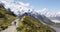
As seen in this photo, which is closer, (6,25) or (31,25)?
(31,25)

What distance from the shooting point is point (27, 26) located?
2683 centimetres

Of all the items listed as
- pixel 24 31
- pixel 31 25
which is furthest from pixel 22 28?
pixel 31 25

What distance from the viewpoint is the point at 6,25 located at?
30.1 metres

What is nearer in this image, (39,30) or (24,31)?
(24,31)

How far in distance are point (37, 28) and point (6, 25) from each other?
558 centimetres

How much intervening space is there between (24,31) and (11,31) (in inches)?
120

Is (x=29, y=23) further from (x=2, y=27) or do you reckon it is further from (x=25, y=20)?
(x=2, y=27)

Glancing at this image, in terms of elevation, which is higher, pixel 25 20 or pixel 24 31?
pixel 25 20

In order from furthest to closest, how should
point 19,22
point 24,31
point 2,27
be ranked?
point 2,27 → point 19,22 → point 24,31

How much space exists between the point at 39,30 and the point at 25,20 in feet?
9.78

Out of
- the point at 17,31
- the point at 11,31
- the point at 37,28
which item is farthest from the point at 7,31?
the point at 37,28

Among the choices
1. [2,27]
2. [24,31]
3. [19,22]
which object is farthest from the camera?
[2,27]

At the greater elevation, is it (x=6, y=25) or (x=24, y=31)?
(x=6, y=25)

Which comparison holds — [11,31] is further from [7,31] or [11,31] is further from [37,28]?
[37,28]
